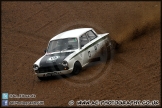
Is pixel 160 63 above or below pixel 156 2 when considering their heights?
below

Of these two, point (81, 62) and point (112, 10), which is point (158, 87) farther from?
point (112, 10)

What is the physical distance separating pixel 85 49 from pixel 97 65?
74 centimetres

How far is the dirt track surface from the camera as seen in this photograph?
10570mm

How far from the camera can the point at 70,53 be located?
476 inches

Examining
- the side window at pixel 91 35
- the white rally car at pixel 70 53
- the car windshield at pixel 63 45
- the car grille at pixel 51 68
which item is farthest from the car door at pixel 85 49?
the car grille at pixel 51 68

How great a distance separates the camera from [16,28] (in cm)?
2120

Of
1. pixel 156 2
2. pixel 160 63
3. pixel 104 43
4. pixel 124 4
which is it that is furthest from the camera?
pixel 124 4

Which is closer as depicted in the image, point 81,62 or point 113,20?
point 81,62

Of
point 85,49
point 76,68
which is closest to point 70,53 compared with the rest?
point 76,68

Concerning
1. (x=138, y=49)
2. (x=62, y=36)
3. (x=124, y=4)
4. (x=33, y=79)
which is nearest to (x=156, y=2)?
(x=124, y=4)

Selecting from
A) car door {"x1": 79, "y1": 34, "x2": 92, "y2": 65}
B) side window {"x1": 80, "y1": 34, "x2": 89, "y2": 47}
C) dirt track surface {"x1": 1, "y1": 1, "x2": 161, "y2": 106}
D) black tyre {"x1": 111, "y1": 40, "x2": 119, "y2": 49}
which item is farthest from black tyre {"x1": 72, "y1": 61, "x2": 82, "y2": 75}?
black tyre {"x1": 111, "y1": 40, "x2": 119, "y2": 49}

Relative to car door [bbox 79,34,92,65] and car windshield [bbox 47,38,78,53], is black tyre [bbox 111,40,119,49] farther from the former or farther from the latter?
car windshield [bbox 47,38,78,53]

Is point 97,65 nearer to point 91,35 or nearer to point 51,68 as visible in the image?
point 91,35

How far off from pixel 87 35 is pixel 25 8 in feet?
37.5
